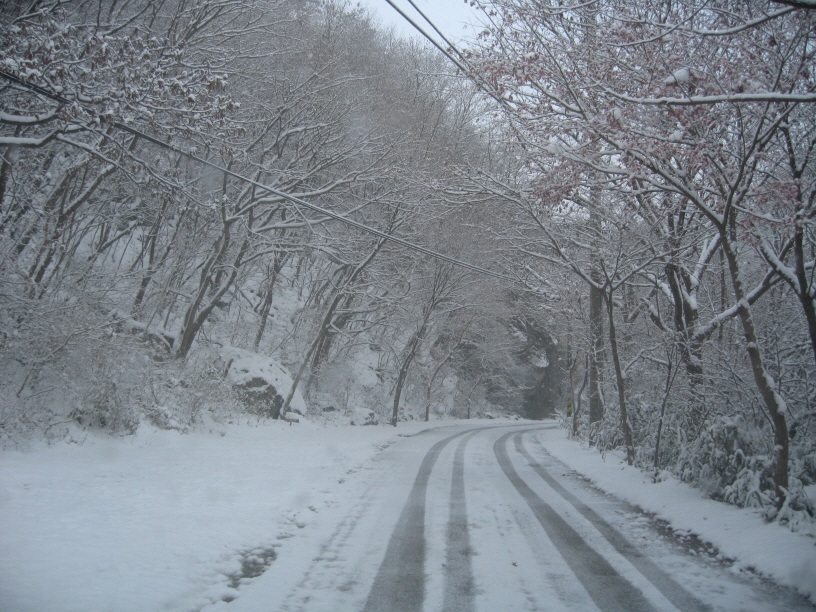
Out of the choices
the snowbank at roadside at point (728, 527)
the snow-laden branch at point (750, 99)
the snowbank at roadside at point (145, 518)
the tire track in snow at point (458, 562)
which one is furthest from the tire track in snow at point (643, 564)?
the snow-laden branch at point (750, 99)

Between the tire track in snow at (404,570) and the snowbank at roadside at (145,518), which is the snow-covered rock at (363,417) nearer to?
the snowbank at roadside at (145,518)

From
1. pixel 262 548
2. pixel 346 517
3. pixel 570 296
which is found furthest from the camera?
pixel 570 296

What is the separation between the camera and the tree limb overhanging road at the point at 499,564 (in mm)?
4066

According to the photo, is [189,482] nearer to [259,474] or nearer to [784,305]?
[259,474]

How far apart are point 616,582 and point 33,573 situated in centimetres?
494

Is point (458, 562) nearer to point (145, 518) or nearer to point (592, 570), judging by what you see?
point (592, 570)

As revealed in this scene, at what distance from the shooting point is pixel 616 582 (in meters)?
4.57

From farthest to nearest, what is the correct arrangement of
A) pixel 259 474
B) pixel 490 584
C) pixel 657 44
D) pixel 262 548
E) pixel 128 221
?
pixel 128 221
pixel 259 474
pixel 657 44
pixel 262 548
pixel 490 584

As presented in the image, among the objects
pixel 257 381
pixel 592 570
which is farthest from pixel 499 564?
pixel 257 381

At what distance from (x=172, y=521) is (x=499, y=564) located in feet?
11.9

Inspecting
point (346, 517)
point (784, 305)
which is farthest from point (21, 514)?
point (784, 305)

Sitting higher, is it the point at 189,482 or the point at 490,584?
the point at 490,584

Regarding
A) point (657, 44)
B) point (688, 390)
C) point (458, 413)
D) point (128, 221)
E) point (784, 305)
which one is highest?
point (657, 44)

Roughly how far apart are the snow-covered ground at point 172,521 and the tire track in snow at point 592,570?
5.33ft
